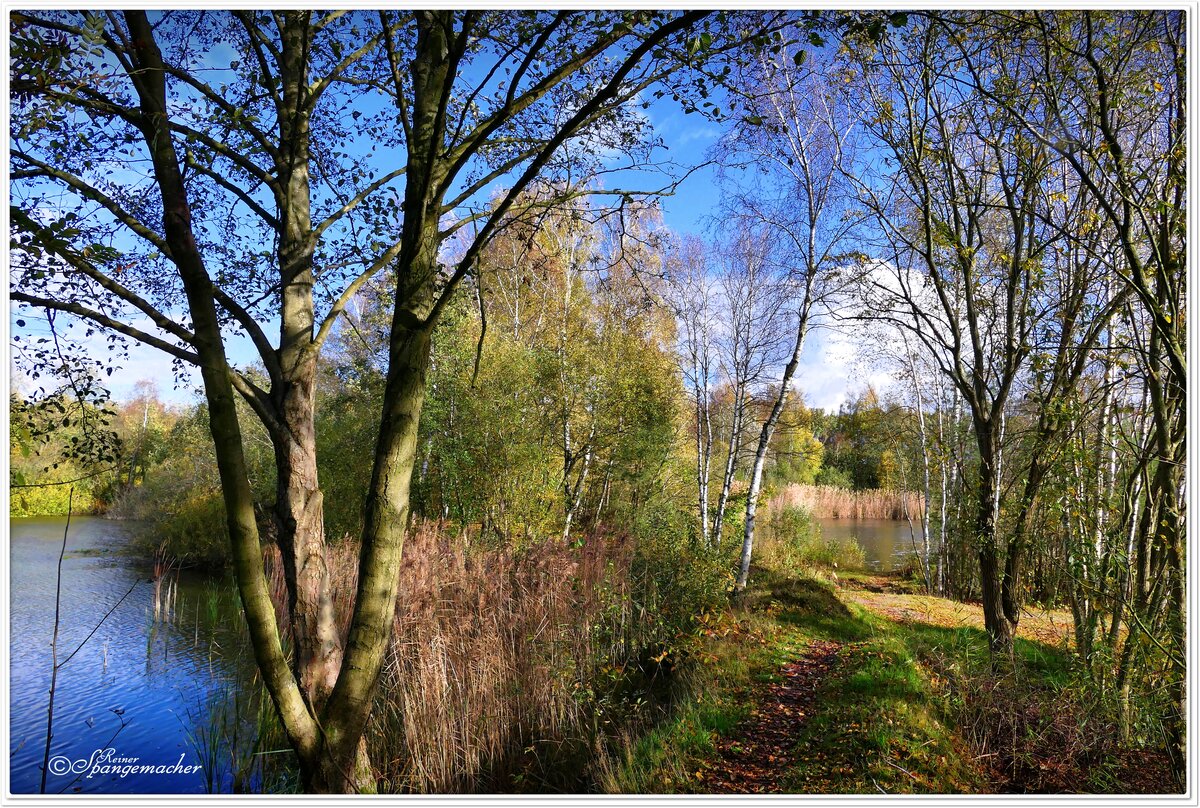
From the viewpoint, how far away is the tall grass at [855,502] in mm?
19502

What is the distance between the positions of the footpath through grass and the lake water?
8.54m

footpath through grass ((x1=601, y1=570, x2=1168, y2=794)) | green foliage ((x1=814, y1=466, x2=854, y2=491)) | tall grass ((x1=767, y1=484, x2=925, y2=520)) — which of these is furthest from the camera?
green foliage ((x1=814, y1=466, x2=854, y2=491))

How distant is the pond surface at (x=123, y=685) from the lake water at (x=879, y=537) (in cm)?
1168

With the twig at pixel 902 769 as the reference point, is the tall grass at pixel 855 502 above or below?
above

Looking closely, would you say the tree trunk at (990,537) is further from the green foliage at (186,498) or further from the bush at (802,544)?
the green foliage at (186,498)

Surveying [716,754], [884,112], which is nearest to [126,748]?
[716,754]

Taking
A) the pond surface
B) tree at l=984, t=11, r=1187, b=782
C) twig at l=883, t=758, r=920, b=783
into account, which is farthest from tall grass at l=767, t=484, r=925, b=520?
twig at l=883, t=758, r=920, b=783

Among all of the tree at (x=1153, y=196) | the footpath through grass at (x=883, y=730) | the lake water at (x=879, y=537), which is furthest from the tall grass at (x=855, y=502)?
the tree at (x=1153, y=196)

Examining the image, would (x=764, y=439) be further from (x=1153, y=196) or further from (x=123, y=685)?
(x=123, y=685)

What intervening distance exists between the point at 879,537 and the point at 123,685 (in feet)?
57.4

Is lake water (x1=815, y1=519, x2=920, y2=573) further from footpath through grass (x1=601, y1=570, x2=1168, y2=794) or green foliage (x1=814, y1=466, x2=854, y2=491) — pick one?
footpath through grass (x1=601, y1=570, x2=1168, y2=794)

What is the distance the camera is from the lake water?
15.1 meters

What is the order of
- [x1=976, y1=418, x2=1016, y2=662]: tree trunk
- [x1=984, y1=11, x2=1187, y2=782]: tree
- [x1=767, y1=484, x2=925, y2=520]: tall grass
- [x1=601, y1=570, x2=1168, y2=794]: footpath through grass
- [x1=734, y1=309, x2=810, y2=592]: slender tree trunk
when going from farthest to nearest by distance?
[x1=767, y1=484, x2=925, y2=520]: tall grass → [x1=734, y1=309, x2=810, y2=592]: slender tree trunk → [x1=976, y1=418, x2=1016, y2=662]: tree trunk → [x1=601, y1=570, x2=1168, y2=794]: footpath through grass → [x1=984, y1=11, x2=1187, y2=782]: tree

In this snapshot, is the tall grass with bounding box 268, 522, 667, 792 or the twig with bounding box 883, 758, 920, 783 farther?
the tall grass with bounding box 268, 522, 667, 792
